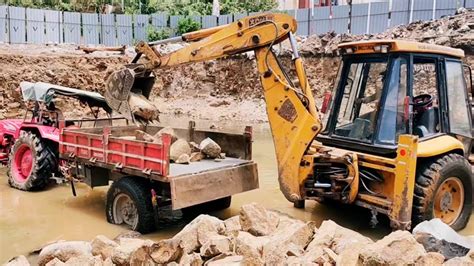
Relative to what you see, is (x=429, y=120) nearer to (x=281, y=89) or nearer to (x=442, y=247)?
(x=281, y=89)

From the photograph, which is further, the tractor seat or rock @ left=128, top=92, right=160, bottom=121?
rock @ left=128, top=92, right=160, bottom=121

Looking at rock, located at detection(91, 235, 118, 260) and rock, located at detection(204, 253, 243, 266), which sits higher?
rock, located at detection(204, 253, 243, 266)

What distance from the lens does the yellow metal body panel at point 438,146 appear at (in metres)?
5.40

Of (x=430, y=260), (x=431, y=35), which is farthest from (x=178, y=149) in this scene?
(x=431, y=35)

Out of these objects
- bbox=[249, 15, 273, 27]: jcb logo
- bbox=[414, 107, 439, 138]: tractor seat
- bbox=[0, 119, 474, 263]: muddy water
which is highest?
bbox=[249, 15, 273, 27]: jcb logo

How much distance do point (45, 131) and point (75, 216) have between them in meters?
1.98

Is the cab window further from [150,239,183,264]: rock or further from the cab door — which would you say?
[150,239,183,264]: rock

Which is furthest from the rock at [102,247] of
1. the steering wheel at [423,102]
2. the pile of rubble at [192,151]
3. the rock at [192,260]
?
the steering wheel at [423,102]

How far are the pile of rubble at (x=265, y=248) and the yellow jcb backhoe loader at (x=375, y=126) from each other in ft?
3.55

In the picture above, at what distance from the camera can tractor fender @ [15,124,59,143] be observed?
778 cm

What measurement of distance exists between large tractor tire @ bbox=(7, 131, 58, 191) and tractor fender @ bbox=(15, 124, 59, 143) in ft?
0.29

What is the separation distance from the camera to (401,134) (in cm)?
547

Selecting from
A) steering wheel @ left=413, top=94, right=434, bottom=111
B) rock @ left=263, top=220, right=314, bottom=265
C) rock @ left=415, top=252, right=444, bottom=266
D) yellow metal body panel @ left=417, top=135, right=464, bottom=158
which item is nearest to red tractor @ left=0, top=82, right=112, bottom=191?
rock @ left=263, top=220, right=314, bottom=265

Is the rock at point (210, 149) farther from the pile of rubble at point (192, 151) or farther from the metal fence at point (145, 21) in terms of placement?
the metal fence at point (145, 21)
